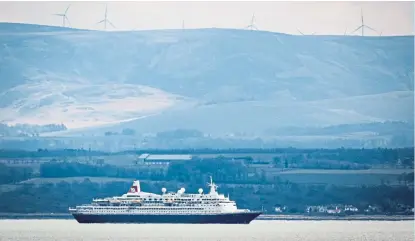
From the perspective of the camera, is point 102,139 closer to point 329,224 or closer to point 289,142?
point 289,142

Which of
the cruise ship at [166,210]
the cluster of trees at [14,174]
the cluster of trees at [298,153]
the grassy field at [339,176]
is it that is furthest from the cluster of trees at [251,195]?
the cruise ship at [166,210]

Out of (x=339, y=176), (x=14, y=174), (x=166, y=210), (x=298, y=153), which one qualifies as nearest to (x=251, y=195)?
(x=339, y=176)

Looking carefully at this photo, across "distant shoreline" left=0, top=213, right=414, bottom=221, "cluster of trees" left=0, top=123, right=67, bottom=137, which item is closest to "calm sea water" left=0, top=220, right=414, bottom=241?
"distant shoreline" left=0, top=213, right=414, bottom=221

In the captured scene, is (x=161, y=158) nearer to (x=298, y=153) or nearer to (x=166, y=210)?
(x=298, y=153)

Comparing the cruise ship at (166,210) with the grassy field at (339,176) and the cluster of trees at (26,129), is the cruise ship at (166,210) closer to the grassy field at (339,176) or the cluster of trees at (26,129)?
the grassy field at (339,176)

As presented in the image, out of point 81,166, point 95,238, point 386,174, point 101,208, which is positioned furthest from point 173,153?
point 95,238

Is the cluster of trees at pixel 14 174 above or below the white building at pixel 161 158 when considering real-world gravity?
below

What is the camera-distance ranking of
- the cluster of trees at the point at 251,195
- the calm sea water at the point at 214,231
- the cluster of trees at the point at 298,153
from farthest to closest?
1. the cluster of trees at the point at 298,153
2. the cluster of trees at the point at 251,195
3. the calm sea water at the point at 214,231

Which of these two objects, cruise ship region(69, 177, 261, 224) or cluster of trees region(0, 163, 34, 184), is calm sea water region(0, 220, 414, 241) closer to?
cruise ship region(69, 177, 261, 224)
